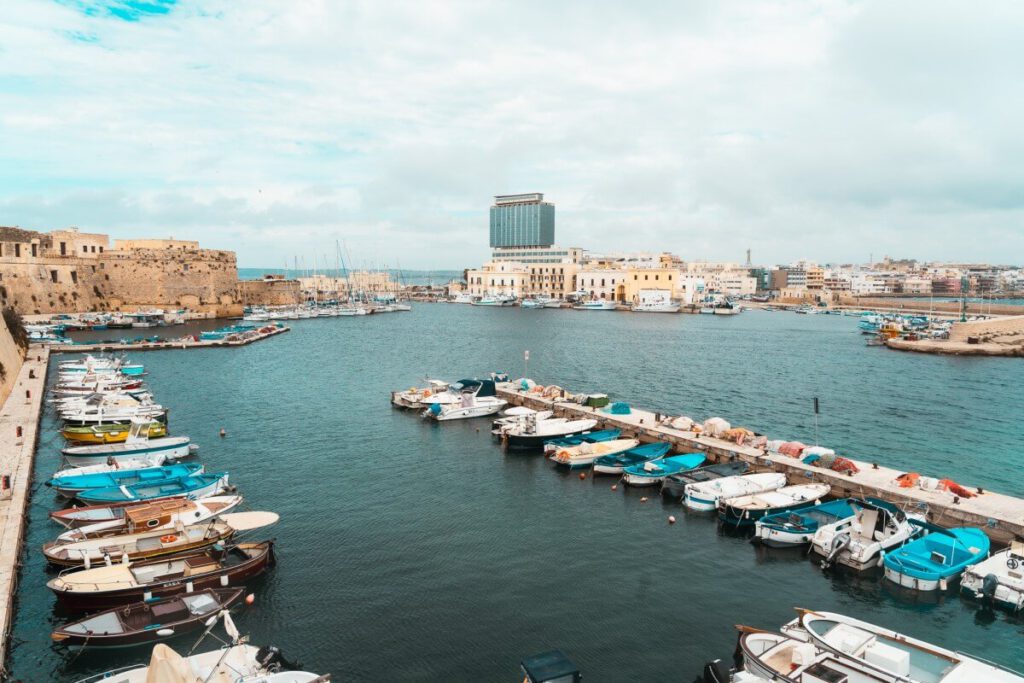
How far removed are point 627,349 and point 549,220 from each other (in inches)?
5072

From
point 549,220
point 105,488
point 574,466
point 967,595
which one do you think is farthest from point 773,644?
point 549,220

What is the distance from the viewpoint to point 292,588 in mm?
15305

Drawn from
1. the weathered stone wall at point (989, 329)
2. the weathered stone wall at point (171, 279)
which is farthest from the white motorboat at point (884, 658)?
the weathered stone wall at point (171, 279)

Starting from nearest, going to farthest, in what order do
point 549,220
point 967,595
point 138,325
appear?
point 967,595
point 138,325
point 549,220

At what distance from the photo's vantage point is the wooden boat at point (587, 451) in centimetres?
2497

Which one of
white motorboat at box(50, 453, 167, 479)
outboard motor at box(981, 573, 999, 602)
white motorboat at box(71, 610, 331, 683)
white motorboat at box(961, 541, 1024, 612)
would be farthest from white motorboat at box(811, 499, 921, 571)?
white motorboat at box(50, 453, 167, 479)

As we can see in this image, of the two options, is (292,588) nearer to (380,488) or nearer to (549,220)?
(380,488)

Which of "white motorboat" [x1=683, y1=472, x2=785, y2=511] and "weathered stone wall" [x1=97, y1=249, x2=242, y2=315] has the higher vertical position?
"weathered stone wall" [x1=97, y1=249, x2=242, y2=315]

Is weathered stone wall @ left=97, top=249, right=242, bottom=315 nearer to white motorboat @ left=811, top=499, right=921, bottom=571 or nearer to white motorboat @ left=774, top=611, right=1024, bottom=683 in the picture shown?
white motorboat @ left=811, top=499, right=921, bottom=571

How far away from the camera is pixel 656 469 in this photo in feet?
75.4

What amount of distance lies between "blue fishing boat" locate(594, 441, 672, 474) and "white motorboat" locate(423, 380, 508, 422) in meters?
10.2

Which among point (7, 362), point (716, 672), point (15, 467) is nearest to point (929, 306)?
point (716, 672)

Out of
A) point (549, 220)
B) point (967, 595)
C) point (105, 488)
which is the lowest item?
point (967, 595)

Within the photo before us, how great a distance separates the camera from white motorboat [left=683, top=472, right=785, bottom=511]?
67.7 feet
